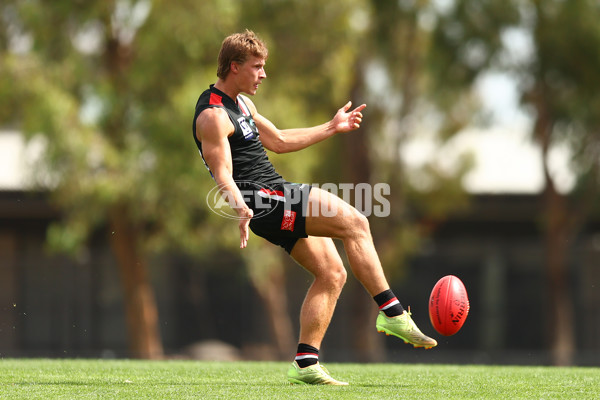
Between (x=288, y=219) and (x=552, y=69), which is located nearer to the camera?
(x=288, y=219)

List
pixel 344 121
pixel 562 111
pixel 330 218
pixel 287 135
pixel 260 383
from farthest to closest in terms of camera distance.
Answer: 1. pixel 562 111
2. pixel 287 135
3. pixel 344 121
4. pixel 260 383
5. pixel 330 218

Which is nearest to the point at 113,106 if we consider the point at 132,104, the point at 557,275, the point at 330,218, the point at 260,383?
the point at 132,104

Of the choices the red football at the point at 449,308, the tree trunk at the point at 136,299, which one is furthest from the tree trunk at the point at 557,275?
the red football at the point at 449,308

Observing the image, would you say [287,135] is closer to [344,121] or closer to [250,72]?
[344,121]

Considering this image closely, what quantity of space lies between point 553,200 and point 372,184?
12.3 feet

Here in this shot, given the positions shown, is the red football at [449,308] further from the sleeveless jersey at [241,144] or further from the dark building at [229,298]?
the dark building at [229,298]

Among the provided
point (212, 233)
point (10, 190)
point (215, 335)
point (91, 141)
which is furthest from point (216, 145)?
point (215, 335)

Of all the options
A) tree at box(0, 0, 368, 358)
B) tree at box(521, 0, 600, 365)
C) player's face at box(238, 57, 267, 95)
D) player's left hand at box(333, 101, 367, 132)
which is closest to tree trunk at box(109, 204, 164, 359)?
tree at box(0, 0, 368, 358)

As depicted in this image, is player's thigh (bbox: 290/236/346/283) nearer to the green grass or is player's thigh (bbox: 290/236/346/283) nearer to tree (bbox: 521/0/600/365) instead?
the green grass

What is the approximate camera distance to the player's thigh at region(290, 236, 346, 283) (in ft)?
20.5

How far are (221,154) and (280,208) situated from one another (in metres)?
0.52

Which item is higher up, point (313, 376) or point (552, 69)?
point (552, 69)

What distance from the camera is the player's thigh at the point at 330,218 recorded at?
6.04 metres

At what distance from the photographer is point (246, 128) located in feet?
20.5
